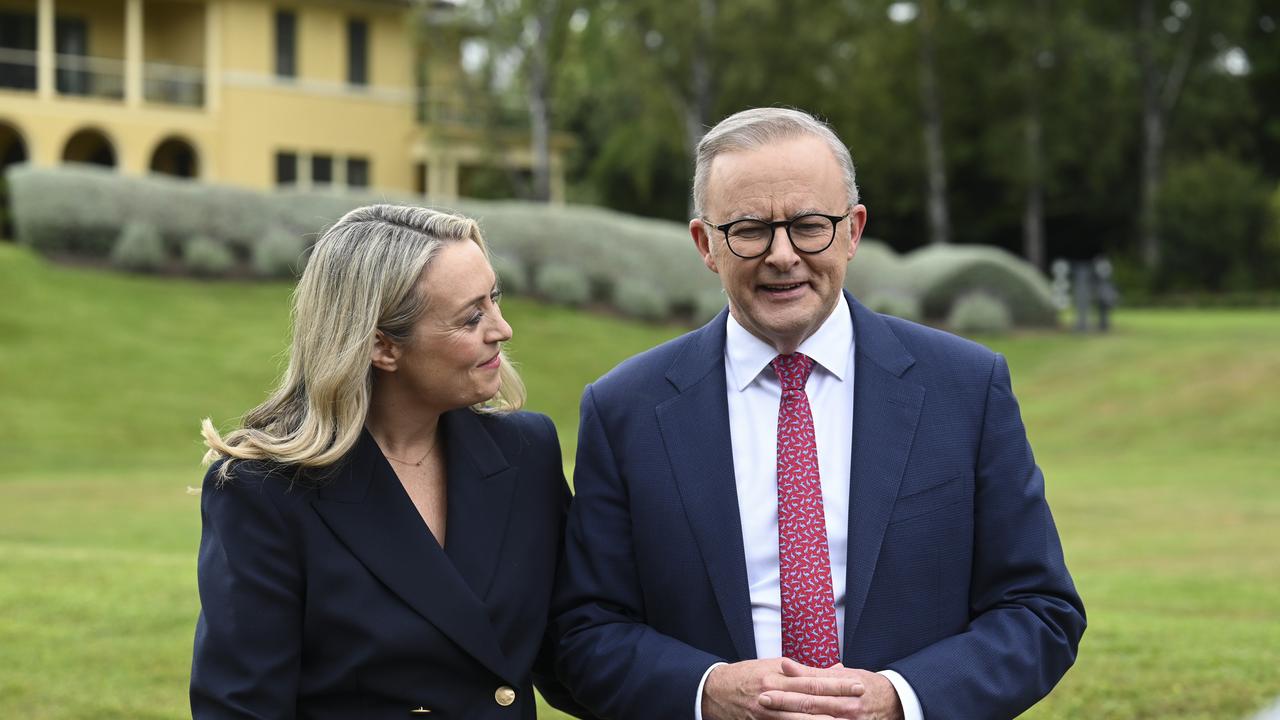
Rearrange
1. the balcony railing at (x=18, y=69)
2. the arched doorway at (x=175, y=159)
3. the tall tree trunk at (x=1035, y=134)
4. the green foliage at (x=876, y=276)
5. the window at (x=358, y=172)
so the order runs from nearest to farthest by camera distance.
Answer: the green foliage at (x=876, y=276) → the balcony railing at (x=18, y=69) → the window at (x=358, y=172) → the arched doorway at (x=175, y=159) → the tall tree trunk at (x=1035, y=134)

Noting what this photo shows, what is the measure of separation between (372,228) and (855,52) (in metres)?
40.1

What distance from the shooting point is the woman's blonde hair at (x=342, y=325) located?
3424mm

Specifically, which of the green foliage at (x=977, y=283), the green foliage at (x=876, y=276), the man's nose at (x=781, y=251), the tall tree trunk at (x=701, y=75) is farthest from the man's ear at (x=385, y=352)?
the tall tree trunk at (x=701, y=75)

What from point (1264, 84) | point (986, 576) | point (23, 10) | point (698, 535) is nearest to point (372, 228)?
point (698, 535)

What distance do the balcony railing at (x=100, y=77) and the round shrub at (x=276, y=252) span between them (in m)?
11.9

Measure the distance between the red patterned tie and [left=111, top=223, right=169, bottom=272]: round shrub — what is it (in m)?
24.5

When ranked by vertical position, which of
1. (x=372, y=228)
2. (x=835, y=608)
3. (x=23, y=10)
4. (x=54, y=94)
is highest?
(x=23, y=10)

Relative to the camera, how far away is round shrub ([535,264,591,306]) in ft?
91.2

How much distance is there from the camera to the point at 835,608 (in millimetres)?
3387

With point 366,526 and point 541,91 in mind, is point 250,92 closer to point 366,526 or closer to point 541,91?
point 541,91

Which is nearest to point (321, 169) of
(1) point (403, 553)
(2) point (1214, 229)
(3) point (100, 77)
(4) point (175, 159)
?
(4) point (175, 159)

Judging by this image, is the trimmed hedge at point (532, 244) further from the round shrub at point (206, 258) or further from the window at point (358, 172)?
the window at point (358, 172)

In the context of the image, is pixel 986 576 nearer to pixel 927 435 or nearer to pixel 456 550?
pixel 927 435

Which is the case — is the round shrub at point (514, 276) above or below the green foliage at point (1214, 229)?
below
